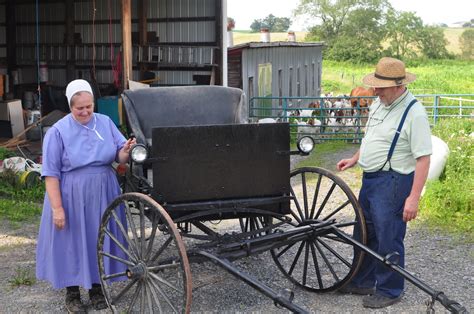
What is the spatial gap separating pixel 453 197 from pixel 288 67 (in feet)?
57.5

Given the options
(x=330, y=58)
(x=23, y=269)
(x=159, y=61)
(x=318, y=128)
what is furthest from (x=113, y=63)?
(x=330, y=58)

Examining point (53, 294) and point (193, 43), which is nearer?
point (53, 294)

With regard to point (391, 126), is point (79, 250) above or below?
below

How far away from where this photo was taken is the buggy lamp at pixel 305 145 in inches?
192

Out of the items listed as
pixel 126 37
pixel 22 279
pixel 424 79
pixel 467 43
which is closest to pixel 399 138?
pixel 22 279

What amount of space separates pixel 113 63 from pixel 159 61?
1159mm

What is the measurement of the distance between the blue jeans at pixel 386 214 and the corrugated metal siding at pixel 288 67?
14.0m

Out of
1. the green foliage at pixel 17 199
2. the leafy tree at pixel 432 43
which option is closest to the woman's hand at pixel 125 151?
the green foliage at pixel 17 199

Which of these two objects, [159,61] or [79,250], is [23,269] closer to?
[79,250]

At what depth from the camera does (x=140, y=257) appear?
14.1 feet

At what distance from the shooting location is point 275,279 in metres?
5.66

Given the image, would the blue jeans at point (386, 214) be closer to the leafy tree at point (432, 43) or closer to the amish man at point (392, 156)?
the amish man at point (392, 156)

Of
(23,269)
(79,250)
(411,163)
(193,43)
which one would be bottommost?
(23,269)

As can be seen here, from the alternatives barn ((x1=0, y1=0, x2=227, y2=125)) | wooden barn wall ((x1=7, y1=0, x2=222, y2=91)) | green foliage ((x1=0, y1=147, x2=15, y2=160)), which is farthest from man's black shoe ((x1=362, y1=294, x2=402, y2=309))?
wooden barn wall ((x1=7, y1=0, x2=222, y2=91))
